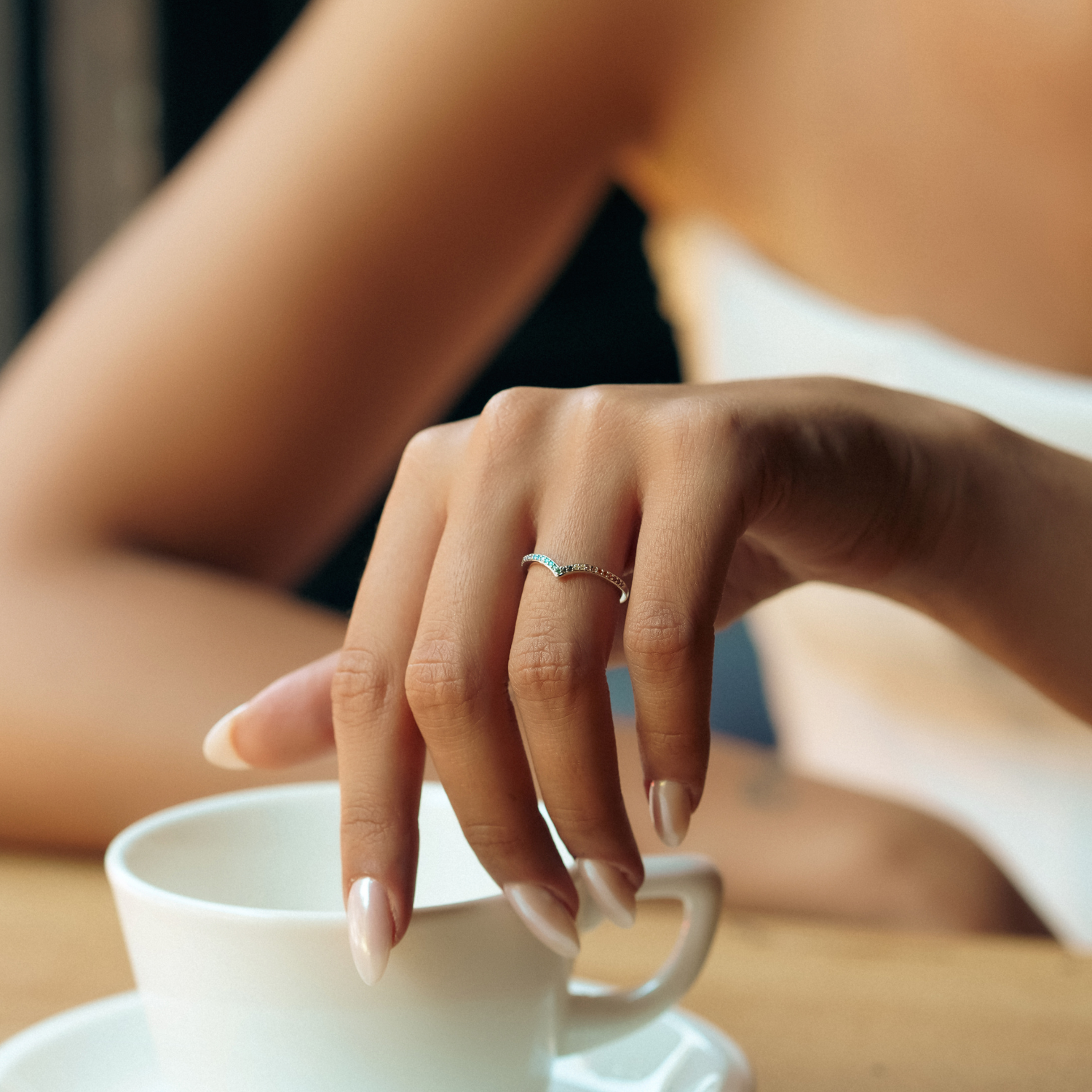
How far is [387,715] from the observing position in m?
0.35

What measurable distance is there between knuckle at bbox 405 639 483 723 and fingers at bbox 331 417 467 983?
3 centimetres

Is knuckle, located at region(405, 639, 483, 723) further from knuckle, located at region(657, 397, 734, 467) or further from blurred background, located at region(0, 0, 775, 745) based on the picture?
blurred background, located at region(0, 0, 775, 745)

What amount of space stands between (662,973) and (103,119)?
4.63ft

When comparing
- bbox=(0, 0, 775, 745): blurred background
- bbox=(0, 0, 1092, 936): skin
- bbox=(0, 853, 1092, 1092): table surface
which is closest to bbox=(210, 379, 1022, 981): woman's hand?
bbox=(0, 853, 1092, 1092): table surface

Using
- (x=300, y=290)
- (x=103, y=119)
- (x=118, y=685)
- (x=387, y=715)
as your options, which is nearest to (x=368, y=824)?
(x=387, y=715)

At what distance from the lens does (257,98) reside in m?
0.86

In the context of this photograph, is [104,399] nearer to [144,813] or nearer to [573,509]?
[144,813]

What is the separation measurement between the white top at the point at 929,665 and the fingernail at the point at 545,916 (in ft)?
1.36

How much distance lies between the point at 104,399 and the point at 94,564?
121 millimetres

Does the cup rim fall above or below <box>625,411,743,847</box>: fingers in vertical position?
below

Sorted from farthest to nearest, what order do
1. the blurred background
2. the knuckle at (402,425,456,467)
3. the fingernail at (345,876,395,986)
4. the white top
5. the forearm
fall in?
the blurred background
the white top
the forearm
the knuckle at (402,425,456,467)
the fingernail at (345,876,395,986)

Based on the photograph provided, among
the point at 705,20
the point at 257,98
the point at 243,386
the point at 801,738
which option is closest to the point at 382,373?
the point at 243,386

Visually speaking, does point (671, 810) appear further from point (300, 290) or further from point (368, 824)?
point (300, 290)

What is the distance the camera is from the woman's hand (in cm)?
32
